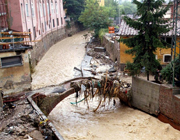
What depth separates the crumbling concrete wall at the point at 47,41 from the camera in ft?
74.5

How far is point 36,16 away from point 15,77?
14.6m

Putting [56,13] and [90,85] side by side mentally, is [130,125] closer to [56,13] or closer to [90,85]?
[90,85]

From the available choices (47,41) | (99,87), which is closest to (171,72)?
(99,87)

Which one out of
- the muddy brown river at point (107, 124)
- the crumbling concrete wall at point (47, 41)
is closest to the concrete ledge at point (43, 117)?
the muddy brown river at point (107, 124)

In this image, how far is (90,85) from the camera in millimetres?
12258

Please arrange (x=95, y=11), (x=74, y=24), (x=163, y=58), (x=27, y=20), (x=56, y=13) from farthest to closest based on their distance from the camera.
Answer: (x=74, y=24), (x=56, y=13), (x=95, y=11), (x=27, y=20), (x=163, y=58)

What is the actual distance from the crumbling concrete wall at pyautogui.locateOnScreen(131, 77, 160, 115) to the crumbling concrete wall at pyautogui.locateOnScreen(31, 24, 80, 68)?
11.6 metres

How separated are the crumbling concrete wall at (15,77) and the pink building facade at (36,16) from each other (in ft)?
23.7

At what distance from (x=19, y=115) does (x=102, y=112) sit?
5.42 meters

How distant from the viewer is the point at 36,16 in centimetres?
2620

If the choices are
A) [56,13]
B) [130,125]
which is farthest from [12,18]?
[56,13]

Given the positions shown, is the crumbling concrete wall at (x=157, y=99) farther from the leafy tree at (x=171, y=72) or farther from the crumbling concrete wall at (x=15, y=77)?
the crumbling concrete wall at (x=15, y=77)

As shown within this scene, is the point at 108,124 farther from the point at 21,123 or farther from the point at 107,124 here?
the point at 21,123

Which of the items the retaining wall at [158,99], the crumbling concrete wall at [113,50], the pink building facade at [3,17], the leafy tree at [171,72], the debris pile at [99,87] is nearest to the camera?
the retaining wall at [158,99]
